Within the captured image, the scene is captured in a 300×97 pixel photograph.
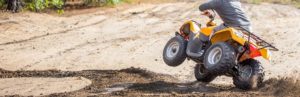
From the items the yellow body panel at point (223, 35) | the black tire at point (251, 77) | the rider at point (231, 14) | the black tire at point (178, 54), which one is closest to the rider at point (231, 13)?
the rider at point (231, 14)

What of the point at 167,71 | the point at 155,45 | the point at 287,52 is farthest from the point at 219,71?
the point at 155,45

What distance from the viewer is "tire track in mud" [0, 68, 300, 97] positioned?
1028 centimetres

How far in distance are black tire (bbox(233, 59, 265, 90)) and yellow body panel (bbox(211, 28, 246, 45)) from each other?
0.45 meters

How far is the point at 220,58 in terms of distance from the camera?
10.6 m

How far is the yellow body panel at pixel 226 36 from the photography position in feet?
34.7

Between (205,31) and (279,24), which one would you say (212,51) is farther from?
(279,24)

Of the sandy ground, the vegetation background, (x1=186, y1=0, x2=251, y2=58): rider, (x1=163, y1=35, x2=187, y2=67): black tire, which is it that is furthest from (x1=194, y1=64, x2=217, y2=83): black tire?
the vegetation background

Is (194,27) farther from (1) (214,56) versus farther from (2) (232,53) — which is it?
(2) (232,53)

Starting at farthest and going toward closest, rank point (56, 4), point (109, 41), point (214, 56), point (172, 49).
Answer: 1. point (56, 4)
2. point (109, 41)
3. point (172, 49)
4. point (214, 56)

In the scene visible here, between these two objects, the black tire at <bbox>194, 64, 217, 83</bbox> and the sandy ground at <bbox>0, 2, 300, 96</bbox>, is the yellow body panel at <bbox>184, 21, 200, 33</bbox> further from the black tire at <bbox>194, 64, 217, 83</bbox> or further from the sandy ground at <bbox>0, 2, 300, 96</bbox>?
the sandy ground at <bbox>0, 2, 300, 96</bbox>

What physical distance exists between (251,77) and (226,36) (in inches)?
30.0

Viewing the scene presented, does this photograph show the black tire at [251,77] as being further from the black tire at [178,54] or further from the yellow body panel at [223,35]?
the black tire at [178,54]

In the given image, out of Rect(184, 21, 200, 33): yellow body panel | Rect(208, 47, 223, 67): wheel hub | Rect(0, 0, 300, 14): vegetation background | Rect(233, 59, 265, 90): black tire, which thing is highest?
Rect(184, 21, 200, 33): yellow body panel

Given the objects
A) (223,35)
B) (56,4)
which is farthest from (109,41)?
(223,35)
